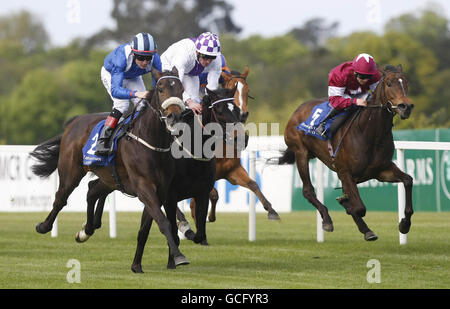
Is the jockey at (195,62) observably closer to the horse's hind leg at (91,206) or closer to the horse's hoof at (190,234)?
the horse's hoof at (190,234)

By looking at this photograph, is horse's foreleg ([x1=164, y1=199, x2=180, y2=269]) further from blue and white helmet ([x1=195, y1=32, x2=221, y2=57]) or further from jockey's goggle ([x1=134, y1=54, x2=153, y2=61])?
blue and white helmet ([x1=195, y1=32, x2=221, y2=57])

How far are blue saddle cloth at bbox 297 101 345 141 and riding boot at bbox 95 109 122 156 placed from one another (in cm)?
245

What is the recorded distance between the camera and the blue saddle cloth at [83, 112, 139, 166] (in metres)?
7.97

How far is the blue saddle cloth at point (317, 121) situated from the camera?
9398mm

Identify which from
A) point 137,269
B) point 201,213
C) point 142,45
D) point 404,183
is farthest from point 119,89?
point 404,183

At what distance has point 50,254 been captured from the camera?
9391 millimetres

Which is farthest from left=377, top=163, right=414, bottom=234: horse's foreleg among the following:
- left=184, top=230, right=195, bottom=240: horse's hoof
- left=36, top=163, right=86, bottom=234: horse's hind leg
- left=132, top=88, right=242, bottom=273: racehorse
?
left=36, top=163, right=86, bottom=234: horse's hind leg

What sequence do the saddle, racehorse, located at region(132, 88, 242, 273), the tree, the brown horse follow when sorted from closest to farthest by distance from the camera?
1. racehorse, located at region(132, 88, 242, 273)
2. the brown horse
3. the saddle
4. the tree

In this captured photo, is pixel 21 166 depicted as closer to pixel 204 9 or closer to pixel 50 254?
pixel 50 254

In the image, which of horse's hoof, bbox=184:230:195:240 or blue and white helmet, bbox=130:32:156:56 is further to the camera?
horse's hoof, bbox=184:230:195:240

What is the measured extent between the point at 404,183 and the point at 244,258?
179cm

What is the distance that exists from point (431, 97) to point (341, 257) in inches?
1230

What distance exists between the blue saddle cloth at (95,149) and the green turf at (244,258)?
985 millimetres

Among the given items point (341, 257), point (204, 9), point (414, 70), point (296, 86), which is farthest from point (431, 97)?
point (341, 257)
